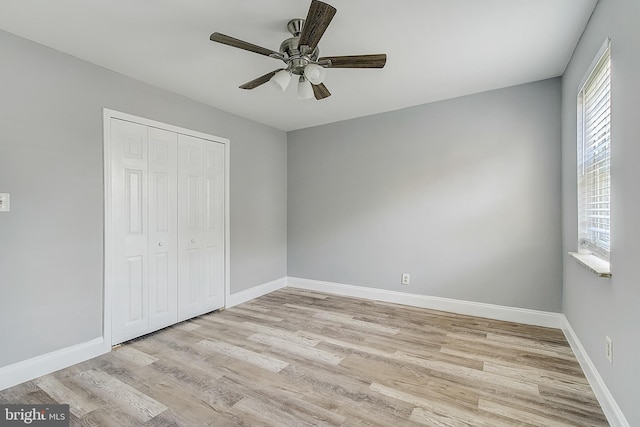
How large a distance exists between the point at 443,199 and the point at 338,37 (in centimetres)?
217

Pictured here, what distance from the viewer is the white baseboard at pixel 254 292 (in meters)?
3.80

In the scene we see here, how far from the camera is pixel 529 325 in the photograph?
3.04m

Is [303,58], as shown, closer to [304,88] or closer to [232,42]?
[304,88]

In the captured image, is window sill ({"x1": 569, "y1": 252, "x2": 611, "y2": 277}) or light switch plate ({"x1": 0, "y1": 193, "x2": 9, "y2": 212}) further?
light switch plate ({"x1": 0, "y1": 193, "x2": 9, "y2": 212})

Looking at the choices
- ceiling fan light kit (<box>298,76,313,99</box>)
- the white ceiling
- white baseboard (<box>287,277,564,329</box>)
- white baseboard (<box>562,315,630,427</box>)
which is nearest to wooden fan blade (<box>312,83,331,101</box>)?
ceiling fan light kit (<box>298,76,313,99</box>)

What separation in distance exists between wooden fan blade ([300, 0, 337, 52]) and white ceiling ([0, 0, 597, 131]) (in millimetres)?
250

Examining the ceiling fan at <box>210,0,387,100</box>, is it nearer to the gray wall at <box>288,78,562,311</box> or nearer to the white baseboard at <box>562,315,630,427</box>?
the gray wall at <box>288,78,562,311</box>

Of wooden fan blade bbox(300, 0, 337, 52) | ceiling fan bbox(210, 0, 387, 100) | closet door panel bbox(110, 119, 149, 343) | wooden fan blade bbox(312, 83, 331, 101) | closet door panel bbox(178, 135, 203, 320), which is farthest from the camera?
closet door panel bbox(178, 135, 203, 320)

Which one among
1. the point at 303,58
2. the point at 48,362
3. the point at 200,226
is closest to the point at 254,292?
the point at 200,226

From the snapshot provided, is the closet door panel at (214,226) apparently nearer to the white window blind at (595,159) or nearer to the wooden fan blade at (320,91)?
the wooden fan blade at (320,91)

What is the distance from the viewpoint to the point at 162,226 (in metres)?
3.04

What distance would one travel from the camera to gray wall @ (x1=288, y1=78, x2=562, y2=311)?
302 centimetres

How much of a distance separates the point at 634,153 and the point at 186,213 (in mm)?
3508

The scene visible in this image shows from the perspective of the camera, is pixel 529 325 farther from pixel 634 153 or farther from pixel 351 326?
pixel 634 153
